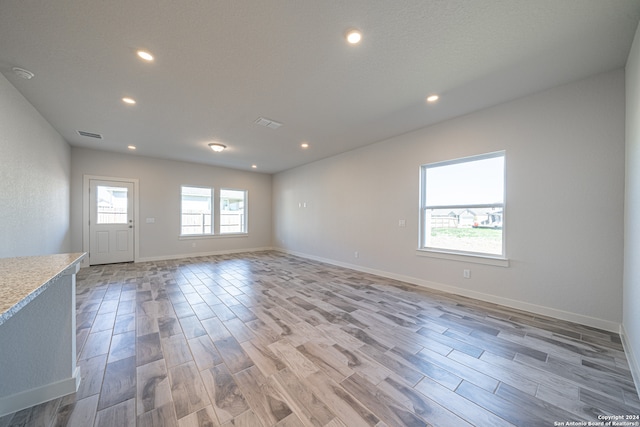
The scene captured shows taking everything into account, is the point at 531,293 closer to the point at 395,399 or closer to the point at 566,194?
the point at 566,194

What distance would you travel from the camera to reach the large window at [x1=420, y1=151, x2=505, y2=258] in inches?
125

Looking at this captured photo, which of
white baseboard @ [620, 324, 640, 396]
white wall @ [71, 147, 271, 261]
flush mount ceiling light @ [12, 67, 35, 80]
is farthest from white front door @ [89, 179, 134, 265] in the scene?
white baseboard @ [620, 324, 640, 396]

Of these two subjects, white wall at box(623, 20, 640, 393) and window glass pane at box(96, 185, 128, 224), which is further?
window glass pane at box(96, 185, 128, 224)

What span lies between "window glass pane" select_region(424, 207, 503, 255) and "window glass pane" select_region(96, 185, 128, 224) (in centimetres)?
694

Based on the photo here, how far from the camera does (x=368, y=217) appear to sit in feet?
15.7

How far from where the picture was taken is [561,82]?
101 inches

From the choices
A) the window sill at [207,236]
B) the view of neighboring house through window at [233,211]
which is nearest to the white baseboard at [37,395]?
the window sill at [207,236]

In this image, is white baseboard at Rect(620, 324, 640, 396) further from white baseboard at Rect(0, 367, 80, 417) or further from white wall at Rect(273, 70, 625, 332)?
white baseboard at Rect(0, 367, 80, 417)

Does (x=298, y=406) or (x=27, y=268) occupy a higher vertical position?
(x=27, y=268)

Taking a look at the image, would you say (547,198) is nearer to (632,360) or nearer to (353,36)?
(632,360)

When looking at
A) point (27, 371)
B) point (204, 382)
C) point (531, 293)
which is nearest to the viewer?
point (27, 371)

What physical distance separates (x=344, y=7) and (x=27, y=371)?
10.4ft

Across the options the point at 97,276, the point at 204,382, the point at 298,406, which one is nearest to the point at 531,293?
the point at 298,406

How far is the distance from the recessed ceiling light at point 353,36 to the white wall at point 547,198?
93.0 inches
